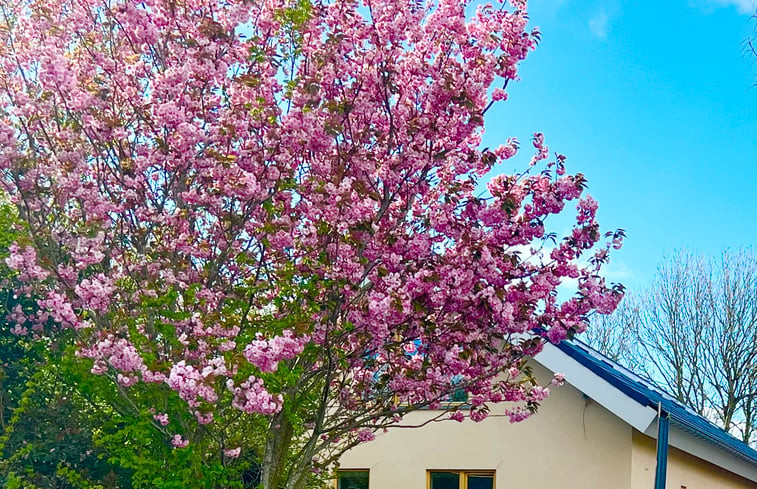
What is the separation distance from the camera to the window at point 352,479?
11305 millimetres

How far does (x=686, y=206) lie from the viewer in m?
17.2

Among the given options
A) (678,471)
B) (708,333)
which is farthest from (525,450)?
(708,333)

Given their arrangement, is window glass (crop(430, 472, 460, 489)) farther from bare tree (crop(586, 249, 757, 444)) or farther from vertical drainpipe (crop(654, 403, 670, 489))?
bare tree (crop(586, 249, 757, 444))

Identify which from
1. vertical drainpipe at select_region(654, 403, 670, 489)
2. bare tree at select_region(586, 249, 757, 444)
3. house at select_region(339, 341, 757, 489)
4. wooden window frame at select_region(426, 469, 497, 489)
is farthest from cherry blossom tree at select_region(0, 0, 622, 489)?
bare tree at select_region(586, 249, 757, 444)

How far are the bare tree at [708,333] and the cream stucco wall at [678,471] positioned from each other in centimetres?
782

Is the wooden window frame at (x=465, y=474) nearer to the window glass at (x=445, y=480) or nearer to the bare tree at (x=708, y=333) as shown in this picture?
the window glass at (x=445, y=480)

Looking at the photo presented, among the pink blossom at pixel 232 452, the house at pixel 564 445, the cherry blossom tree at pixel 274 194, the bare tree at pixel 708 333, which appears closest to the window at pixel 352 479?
the house at pixel 564 445

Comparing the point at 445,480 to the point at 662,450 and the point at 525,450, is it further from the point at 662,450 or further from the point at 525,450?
the point at 662,450

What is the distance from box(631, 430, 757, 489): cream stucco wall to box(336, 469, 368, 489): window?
3.67m

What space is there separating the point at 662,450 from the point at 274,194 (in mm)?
4381

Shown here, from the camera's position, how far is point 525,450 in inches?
399

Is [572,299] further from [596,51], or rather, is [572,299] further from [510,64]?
[596,51]

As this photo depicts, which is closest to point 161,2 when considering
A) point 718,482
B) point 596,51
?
point 596,51

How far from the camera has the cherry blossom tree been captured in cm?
616
